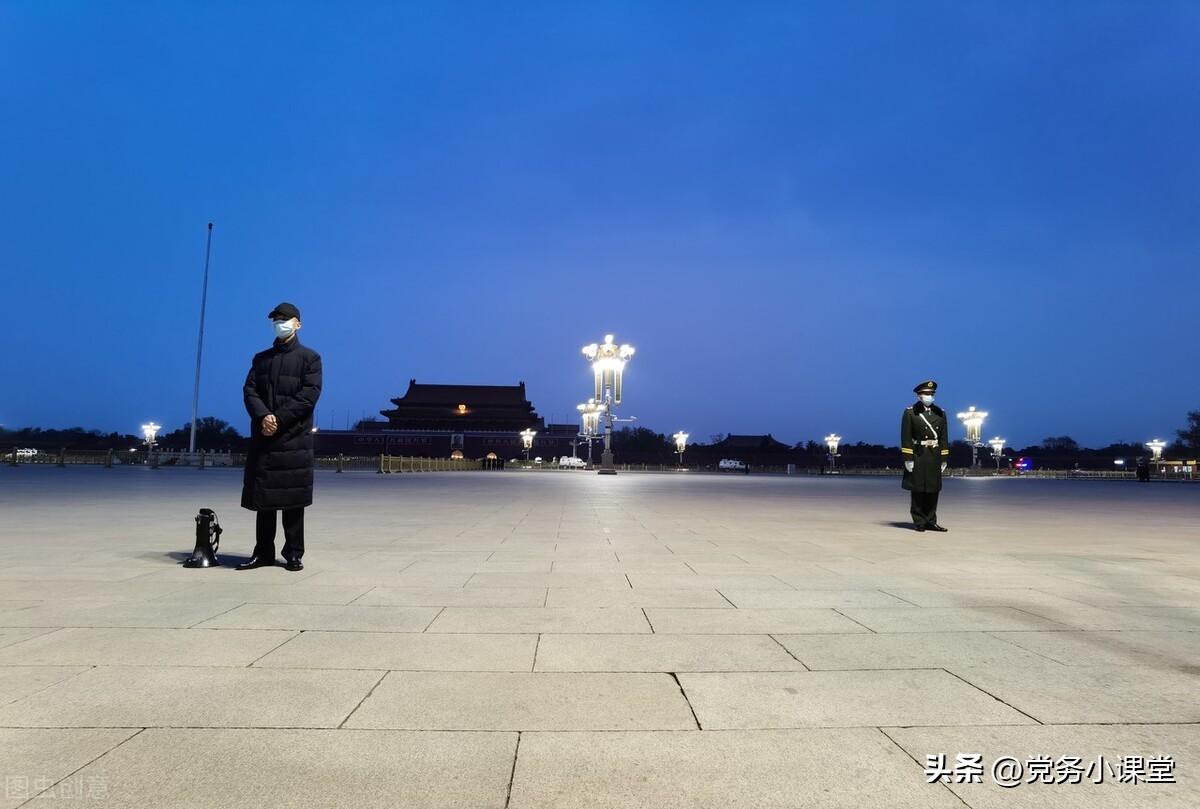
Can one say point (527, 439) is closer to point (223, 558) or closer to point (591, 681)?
point (223, 558)

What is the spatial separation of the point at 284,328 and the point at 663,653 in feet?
14.9

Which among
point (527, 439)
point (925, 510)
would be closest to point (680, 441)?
point (527, 439)

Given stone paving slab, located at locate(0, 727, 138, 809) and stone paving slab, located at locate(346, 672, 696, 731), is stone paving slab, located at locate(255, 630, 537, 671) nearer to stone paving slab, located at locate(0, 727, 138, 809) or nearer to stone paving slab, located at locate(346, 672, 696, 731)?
stone paving slab, located at locate(346, 672, 696, 731)

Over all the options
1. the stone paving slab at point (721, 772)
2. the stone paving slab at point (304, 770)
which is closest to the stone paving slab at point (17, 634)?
the stone paving slab at point (304, 770)

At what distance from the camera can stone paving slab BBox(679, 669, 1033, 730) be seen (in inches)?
102

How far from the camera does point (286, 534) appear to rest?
19.6ft

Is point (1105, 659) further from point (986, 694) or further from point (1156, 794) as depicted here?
point (1156, 794)

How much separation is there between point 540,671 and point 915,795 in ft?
5.54

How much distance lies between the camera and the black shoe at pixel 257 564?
6.00m

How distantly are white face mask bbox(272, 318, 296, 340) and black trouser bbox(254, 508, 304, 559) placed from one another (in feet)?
5.18

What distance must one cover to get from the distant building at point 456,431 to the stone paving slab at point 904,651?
76.5m

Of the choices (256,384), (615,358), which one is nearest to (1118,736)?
(256,384)

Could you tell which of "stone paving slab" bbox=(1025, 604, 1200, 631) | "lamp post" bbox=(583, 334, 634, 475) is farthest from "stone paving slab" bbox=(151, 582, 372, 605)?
"lamp post" bbox=(583, 334, 634, 475)

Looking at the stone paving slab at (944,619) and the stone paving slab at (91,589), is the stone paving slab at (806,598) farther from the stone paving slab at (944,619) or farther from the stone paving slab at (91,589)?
the stone paving slab at (91,589)
